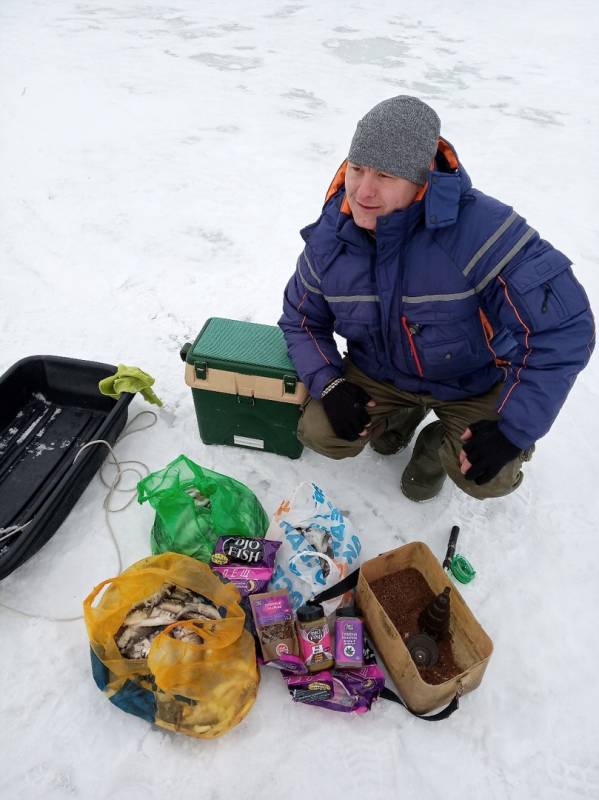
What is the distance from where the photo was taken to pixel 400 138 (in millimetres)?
1401

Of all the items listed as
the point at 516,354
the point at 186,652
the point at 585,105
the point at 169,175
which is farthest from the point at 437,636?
the point at 585,105

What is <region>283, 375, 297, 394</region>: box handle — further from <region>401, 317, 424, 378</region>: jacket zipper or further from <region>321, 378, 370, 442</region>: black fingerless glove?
<region>401, 317, 424, 378</region>: jacket zipper

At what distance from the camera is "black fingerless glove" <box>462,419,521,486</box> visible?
5.31 feet

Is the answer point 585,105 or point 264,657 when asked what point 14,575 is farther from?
point 585,105

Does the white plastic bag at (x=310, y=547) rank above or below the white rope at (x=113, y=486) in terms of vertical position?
above

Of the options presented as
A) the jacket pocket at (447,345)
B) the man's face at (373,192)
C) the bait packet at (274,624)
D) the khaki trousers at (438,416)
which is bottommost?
the bait packet at (274,624)

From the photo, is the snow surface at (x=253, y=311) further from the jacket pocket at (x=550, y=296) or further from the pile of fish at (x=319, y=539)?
the jacket pocket at (x=550, y=296)

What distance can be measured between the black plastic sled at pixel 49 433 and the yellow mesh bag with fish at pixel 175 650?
49 cm

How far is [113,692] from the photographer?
148 centimetres

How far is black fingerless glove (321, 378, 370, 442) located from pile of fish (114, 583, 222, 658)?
75 cm

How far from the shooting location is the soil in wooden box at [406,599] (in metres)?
1.67

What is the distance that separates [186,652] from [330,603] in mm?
507

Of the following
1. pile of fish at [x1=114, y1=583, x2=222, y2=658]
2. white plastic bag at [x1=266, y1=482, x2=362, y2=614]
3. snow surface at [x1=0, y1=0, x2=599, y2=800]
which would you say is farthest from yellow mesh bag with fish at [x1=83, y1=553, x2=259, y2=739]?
white plastic bag at [x1=266, y1=482, x2=362, y2=614]

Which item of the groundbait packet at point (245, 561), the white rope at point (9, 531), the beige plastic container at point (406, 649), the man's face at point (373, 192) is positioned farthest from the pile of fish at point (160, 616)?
the man's face at point (373, 192)
